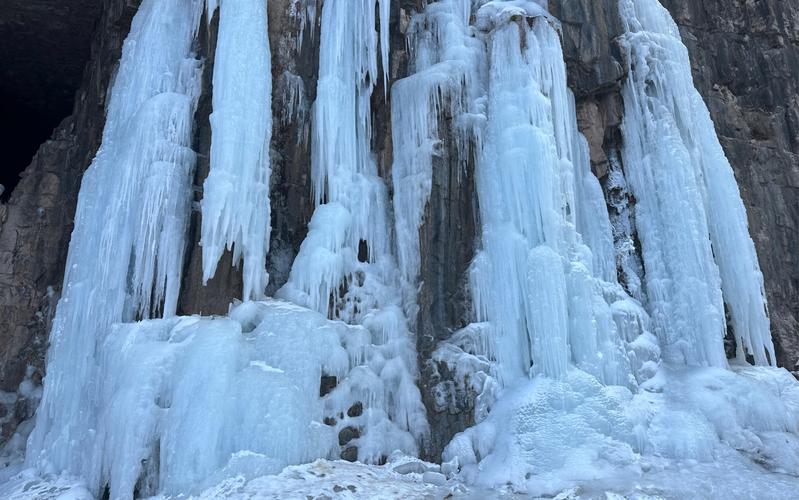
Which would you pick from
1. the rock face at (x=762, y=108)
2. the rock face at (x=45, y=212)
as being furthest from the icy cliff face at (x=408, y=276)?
the rock face at (x=45, y=212)

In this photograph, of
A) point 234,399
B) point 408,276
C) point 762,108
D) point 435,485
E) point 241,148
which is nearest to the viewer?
point 234,399

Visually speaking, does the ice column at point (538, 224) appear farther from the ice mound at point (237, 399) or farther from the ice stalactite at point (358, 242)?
the ice mound at point (237, 399)

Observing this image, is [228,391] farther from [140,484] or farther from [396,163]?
[396,163]

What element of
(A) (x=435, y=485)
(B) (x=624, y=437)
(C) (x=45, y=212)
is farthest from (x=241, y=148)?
(B) (x=624, y=437)

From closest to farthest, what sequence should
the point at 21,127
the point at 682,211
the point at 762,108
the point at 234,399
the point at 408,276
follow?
the point at 234,399
the point at 408,276
the point at 682,211
the point at 762,108
the point at 21,127

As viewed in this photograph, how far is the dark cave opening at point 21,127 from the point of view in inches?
690

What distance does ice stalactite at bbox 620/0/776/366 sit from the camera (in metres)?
10.9

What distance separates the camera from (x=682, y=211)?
37.8 feet

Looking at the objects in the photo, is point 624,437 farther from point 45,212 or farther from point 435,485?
point 45,212

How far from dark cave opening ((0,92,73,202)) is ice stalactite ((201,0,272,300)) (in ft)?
27.8

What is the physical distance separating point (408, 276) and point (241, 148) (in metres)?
3.13

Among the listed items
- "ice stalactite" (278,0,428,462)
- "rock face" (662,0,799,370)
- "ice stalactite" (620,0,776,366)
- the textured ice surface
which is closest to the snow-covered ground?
the textured ice surface

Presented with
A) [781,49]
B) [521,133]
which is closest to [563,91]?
[521,133]

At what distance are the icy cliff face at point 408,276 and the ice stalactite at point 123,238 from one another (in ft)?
0.13
